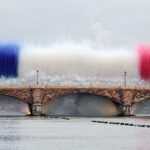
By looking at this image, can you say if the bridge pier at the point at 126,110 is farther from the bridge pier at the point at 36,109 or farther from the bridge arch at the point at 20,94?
the bridge arch at the point at 20,94

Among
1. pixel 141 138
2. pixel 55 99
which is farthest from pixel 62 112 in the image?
pixel 141 138

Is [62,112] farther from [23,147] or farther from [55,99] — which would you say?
[23,147]

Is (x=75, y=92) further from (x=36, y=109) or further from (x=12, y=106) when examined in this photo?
(x=12, y=106)

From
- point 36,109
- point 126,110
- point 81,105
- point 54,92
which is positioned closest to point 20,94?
point 36,109

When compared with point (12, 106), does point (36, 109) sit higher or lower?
lower

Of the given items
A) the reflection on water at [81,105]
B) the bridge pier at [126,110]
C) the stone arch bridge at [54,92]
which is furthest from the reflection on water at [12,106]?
the bridge pier at [126,110]

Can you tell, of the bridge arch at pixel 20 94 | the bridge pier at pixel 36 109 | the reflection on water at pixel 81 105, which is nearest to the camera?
the bridge arch at pixel 20 94
